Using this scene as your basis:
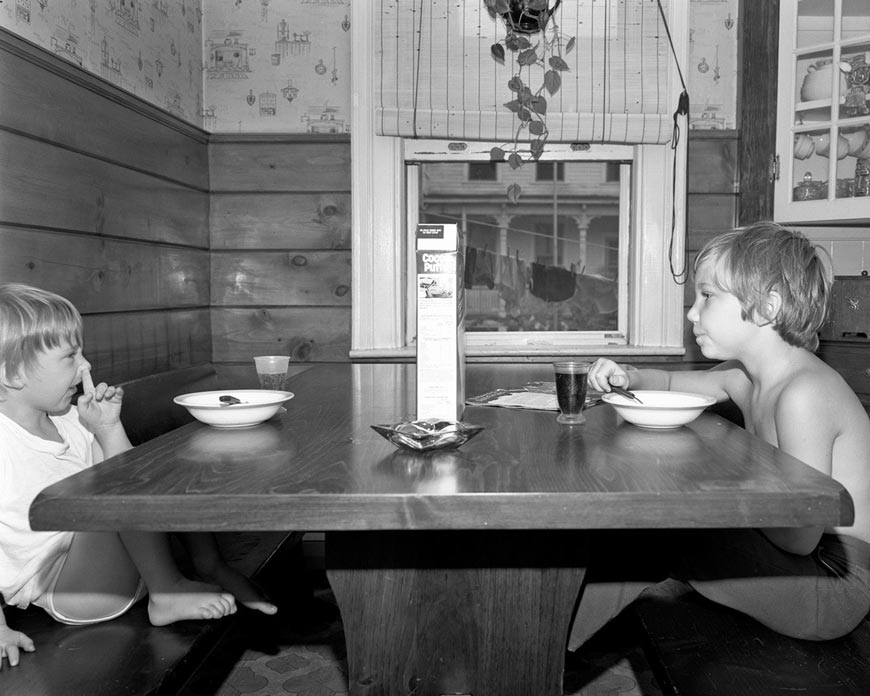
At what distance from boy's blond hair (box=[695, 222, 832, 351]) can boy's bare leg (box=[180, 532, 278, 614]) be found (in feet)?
3.52

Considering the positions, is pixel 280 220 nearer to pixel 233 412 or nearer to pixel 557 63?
pixel 557 63

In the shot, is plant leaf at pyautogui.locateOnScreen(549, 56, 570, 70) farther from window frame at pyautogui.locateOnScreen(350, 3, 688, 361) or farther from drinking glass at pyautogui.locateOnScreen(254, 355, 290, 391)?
drinking glass at pyautogui.locateOnScreen(254, 355, 290, 391)

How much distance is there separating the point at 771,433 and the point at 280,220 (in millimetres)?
2196

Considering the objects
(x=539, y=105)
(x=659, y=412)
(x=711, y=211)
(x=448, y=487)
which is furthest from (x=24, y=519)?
(x=711, y=211)

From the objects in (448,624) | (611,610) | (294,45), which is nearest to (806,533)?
(611,610)

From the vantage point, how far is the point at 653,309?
323 centimetres

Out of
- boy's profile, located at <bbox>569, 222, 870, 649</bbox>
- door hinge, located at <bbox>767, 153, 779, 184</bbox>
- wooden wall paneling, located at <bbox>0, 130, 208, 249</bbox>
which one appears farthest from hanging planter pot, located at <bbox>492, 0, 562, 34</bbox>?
boy's profile, located at <bbox>569, 222, 870, 649</bbox>

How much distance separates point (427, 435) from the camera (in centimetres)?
111

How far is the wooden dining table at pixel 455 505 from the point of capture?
34.9 inches

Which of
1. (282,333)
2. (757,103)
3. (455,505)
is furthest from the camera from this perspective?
(282,333)

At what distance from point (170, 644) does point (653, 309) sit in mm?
2424

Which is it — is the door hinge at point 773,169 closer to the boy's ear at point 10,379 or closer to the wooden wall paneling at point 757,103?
the wooden wall paneling at point 757,103

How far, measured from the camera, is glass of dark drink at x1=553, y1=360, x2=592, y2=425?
4.41ft

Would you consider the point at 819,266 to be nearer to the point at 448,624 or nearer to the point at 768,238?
the point at 768,238
